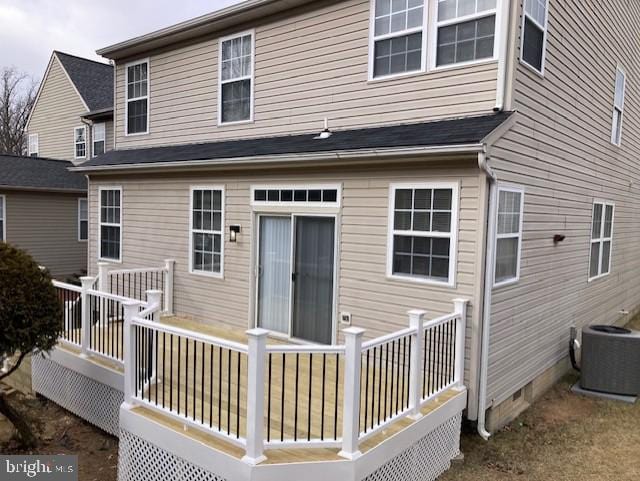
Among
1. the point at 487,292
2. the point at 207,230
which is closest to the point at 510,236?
the point at 487,292

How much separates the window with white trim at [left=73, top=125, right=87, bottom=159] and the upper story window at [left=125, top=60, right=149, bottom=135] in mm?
7963

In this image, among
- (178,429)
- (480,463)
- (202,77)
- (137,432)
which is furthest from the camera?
(202,77)

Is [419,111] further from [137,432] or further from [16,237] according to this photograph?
[16,237]

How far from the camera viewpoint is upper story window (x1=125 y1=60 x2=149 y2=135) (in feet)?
32.1

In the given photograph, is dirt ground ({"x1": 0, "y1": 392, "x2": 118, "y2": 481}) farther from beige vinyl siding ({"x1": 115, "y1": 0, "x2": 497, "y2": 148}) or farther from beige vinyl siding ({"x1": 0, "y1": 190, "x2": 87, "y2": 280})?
beige vinyl siding ({"x1": 0, "y1": 190, "x2": 87, "y2": 280})

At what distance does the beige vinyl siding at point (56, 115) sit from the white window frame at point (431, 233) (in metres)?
15.1

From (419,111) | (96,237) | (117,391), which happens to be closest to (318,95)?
(419,111)

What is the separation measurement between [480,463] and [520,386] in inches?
62.6

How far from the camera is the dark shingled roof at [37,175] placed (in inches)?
555

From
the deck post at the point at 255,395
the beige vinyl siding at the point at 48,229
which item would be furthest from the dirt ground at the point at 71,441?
the beige vinyl siding at the point at 48,229

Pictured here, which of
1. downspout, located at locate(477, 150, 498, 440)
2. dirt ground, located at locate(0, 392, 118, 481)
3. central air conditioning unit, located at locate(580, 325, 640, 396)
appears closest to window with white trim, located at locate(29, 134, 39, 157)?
dirt ground, located at locate(0, 392, 118, 481)

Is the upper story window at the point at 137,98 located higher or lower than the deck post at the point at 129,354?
higher

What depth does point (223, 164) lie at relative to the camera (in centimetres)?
717

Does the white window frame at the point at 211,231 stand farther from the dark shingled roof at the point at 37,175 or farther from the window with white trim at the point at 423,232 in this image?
the dark shingled roof at the point at 37,175
